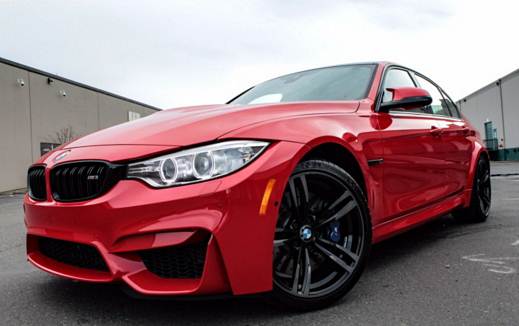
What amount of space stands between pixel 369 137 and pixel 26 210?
1882 mm

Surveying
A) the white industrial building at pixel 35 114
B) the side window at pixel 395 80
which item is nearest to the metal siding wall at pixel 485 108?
the white industrial building at pixel 35 114

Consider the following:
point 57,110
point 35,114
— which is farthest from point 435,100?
point 57,110

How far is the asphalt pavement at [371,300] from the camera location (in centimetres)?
207

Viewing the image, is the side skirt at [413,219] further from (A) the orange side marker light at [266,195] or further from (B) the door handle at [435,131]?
(A) the orange side marker light at [266,195]

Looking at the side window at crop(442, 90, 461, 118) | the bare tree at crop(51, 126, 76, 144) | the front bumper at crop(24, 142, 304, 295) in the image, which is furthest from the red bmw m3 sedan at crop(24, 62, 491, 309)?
the bare tree at crop(51, 126, 76, 144)

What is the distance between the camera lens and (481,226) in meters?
4.33

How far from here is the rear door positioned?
278 cm

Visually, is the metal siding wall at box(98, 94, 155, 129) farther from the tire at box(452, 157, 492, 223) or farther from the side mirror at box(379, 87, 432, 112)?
the side mirror at box(379, 87, 432, 112)

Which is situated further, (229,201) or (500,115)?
(500,115)

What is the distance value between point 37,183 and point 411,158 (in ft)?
7.22

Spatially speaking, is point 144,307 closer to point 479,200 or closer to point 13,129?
point 479,200

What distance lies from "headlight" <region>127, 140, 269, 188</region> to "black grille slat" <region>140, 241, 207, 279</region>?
0.26 metres

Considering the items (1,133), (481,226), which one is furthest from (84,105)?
(481,226)

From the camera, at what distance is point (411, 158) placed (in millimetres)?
2982
